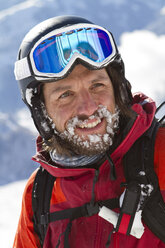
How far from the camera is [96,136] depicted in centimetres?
249

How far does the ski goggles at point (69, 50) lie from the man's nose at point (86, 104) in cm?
22

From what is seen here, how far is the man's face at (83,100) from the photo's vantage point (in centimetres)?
246

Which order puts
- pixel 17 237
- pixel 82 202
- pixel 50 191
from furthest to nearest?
pixel 17 237, pixel 50 191, pixel 82 202

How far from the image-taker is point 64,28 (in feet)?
8.54

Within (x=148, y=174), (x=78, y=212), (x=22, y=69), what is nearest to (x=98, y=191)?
(x=78, y=212)

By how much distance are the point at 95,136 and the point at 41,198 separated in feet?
2.31

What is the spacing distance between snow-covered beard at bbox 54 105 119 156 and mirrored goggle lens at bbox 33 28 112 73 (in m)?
0.43

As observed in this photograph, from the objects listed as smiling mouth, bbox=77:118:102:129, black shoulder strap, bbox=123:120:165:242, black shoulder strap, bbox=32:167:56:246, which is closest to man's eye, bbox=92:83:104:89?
smiling mouth, bbox=77:118:102:129

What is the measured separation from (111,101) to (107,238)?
41.3 inches

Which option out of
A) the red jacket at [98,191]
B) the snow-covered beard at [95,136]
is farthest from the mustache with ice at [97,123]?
the red jacket at [98,191]

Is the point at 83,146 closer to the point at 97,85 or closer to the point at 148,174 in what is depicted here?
the point at 97,85

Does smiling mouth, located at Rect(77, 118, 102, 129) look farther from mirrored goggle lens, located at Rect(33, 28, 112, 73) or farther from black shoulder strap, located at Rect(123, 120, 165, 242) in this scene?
mirrored goggle lens, located at Rect(33, 28, 112, 73)

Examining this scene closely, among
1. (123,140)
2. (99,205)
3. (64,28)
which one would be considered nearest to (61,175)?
(99,205)

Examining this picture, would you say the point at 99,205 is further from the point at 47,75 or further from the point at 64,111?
the point at 47,75
